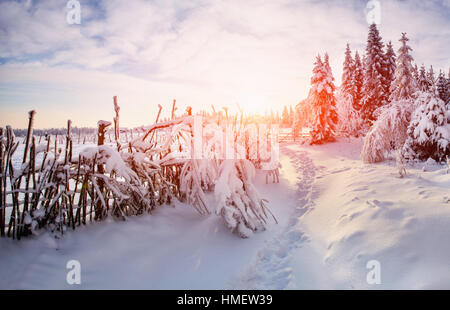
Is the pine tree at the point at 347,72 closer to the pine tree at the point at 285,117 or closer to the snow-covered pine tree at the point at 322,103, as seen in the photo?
the snow-covered pine tree at the point at 322,103

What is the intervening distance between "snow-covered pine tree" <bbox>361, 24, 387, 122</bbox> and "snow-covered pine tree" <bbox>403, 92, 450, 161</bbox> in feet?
49.9

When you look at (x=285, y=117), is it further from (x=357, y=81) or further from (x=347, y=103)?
(x=347, y=103)

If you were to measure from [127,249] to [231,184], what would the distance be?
2300mm

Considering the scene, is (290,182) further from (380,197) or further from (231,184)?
(231,184)

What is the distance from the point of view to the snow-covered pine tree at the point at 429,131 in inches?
353

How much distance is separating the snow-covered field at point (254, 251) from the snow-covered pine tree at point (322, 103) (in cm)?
2058

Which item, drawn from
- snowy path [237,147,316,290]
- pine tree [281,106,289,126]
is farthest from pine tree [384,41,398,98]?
pine tree [281,106,289,126]

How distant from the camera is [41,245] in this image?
3320 mm

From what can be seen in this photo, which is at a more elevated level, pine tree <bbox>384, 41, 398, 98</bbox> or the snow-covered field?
pine tree <bbox>384, 41, 398, 98</bbox>

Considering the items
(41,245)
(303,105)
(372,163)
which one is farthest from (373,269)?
(303,105)

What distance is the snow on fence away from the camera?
3.43 meters

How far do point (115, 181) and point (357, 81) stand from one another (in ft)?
105

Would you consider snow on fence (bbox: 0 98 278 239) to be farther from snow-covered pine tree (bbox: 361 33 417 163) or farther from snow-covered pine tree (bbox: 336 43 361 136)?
snow-covered pine tree (bbox: 336 43 361 136)

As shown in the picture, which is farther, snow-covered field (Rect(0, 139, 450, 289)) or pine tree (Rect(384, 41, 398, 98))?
pine tree (Rect(384, 41, 398, 98))
